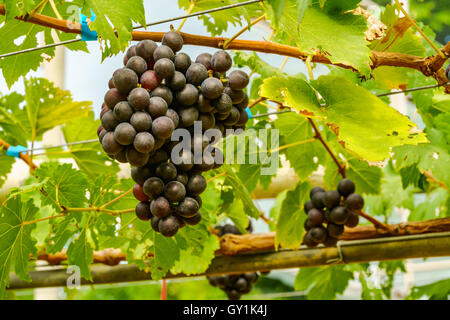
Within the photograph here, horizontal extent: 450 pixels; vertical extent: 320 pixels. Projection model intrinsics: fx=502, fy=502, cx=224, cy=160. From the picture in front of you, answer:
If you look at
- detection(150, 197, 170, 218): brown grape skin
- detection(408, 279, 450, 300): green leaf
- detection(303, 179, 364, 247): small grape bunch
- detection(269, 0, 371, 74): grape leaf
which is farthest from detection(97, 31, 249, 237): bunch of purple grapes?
detection(408, 279, 450, 300): green leaf

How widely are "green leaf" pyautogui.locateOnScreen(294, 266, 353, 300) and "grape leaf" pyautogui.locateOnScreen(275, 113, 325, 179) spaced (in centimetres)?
50

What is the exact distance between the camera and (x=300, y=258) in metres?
1.31

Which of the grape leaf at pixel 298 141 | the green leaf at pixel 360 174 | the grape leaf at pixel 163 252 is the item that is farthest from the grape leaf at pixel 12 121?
the green leaf at pixel 360 174

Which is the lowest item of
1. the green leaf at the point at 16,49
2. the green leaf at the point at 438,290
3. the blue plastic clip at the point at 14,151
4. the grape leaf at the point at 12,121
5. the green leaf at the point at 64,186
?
the green leaf at the point at 438,290

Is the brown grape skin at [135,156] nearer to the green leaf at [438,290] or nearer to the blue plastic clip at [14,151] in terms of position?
the blue plastic clip at [14,151]

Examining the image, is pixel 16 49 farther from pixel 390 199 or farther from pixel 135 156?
pixel 390 199

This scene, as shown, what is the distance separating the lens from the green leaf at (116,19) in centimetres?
67

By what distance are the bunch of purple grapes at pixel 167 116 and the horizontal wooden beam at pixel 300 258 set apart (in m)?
0.60

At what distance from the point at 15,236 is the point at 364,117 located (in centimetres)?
73

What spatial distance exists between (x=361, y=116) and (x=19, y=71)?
2.08ft

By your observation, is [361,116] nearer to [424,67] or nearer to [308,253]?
[424,67]

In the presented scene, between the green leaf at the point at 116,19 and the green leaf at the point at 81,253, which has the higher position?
the green leaf at the point at 116,19

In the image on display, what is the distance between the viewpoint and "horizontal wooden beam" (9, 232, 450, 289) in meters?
1.17
